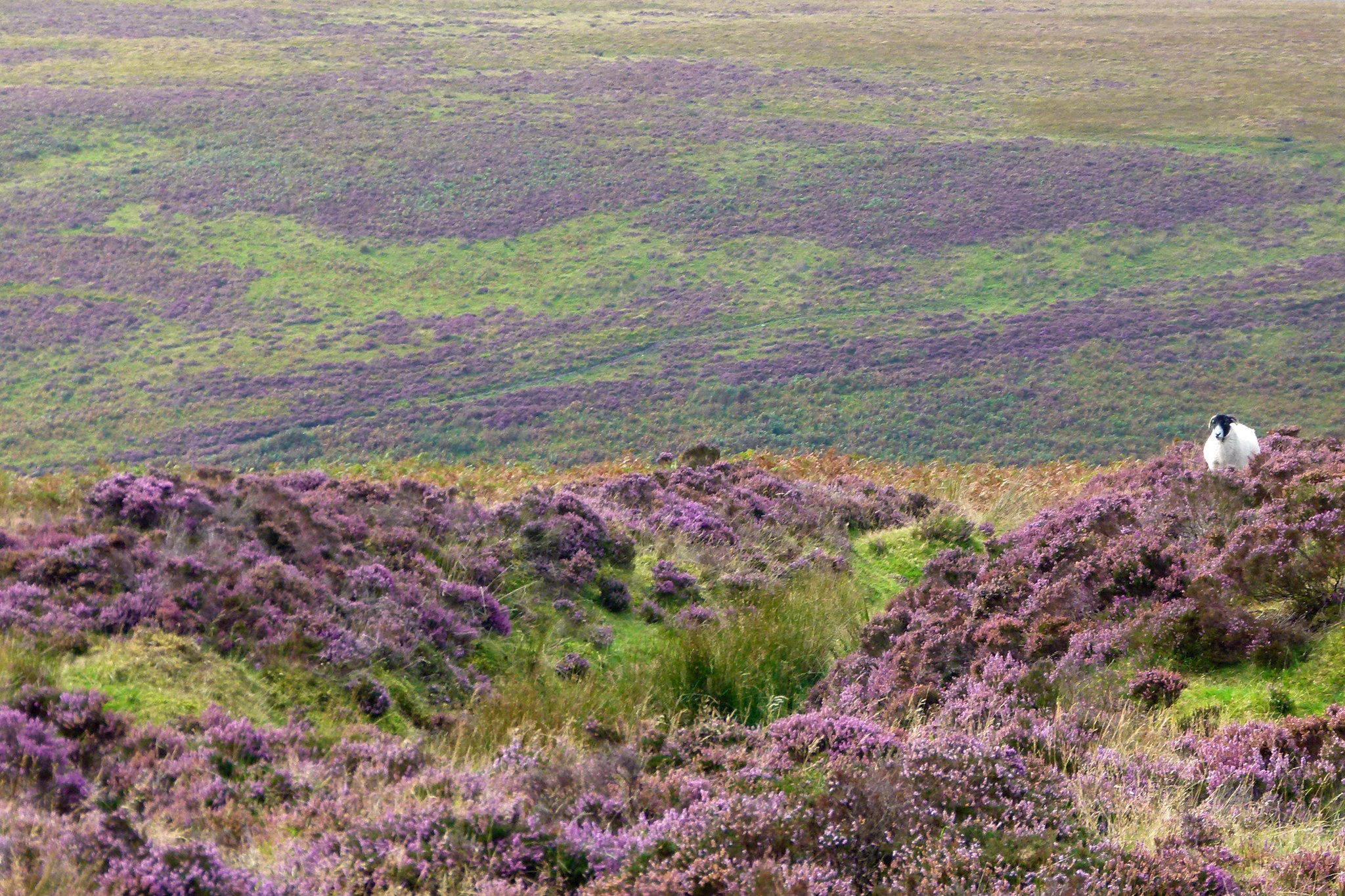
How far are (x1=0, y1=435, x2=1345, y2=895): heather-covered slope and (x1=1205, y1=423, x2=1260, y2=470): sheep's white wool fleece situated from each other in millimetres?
616

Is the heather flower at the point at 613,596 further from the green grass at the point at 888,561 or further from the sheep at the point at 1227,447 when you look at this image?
the sheep at the point at 1227,447

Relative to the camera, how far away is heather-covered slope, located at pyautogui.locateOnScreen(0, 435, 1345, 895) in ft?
13.0

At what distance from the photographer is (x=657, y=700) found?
282 inches

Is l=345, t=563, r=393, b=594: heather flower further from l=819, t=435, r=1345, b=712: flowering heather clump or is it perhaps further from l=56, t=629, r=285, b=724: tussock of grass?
l=819, t=435, r=1345, b=712: flowering heather clump

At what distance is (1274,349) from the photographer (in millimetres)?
54156

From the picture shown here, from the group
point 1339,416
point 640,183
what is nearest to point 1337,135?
point 1339,416

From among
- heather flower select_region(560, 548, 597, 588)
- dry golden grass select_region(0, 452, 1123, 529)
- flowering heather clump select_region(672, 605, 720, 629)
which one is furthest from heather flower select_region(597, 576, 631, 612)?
dry golden grass select_region(0, 452, 1123, 529)

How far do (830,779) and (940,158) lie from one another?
73454 millimetres

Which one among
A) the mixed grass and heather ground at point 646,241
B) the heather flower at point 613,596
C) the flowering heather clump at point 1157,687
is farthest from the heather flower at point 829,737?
the mixed grass and heather ground at point 646,241

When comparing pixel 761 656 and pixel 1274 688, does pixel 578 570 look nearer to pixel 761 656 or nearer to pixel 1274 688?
pixel 761 656

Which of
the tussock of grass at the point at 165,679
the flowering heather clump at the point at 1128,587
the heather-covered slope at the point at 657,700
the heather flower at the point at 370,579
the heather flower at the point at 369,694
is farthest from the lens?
the heather flower at the point at 370,579

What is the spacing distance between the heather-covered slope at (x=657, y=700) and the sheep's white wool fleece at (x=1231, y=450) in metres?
0.62

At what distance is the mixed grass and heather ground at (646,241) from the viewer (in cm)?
5034

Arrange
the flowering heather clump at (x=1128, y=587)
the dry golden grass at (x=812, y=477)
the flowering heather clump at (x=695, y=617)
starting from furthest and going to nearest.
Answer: the dry golden grass at (x=812, y=477) < the flowering heather clump at (x=695, y=617) < the flowering heather clump at (x=1128, y=587)
